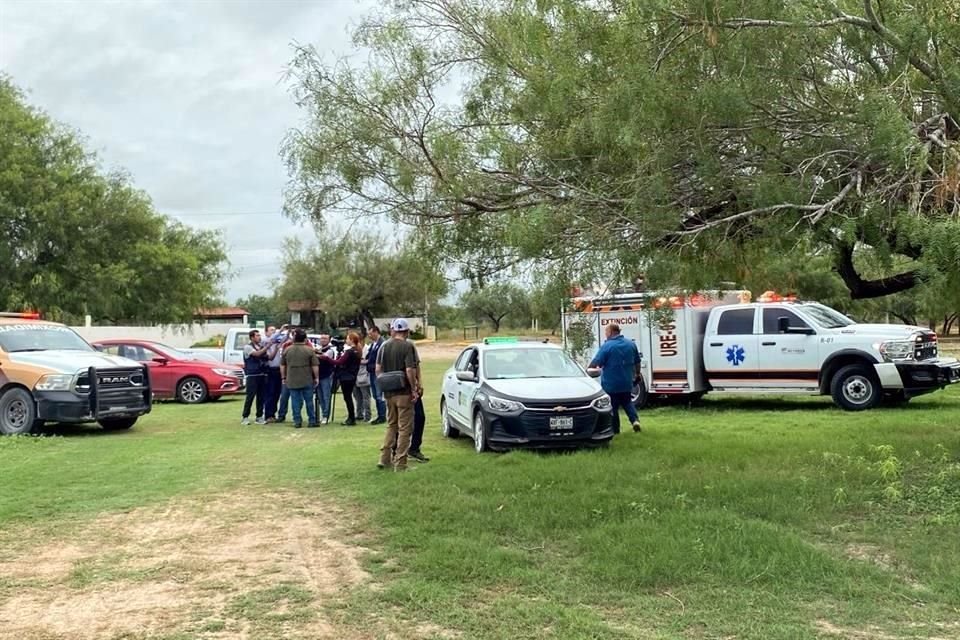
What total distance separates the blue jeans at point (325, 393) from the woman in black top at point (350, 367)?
0.71m

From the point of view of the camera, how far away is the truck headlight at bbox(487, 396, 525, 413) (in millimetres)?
10797

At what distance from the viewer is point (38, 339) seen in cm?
1504

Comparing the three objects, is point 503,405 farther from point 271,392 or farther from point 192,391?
point 192,391

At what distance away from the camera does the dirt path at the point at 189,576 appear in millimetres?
5027

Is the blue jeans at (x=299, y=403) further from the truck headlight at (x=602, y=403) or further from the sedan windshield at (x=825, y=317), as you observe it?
the sedan windshield at (x=825, y=317)

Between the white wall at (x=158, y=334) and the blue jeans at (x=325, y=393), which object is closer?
the blue jeans at (x=325, y=393)

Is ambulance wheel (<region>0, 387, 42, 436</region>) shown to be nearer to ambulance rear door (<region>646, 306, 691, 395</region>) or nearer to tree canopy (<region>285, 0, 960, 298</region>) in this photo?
tree canopy (<region>285, 0, 960, 298</region>)

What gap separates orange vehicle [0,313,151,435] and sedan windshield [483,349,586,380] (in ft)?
20.6

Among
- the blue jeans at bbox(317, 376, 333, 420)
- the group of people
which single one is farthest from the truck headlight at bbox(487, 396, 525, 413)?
the blue jeans at bbox(317, 376, 333, 420)

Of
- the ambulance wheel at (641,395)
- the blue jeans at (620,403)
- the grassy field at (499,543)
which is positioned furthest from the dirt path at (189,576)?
the ambulance wheel at (641,395)

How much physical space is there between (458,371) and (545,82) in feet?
20.9

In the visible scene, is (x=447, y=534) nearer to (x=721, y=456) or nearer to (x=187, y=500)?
(x=187, y=500)

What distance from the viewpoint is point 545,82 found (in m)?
7.14

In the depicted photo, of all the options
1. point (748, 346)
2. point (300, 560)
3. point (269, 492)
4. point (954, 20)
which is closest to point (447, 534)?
point (300, 560)
